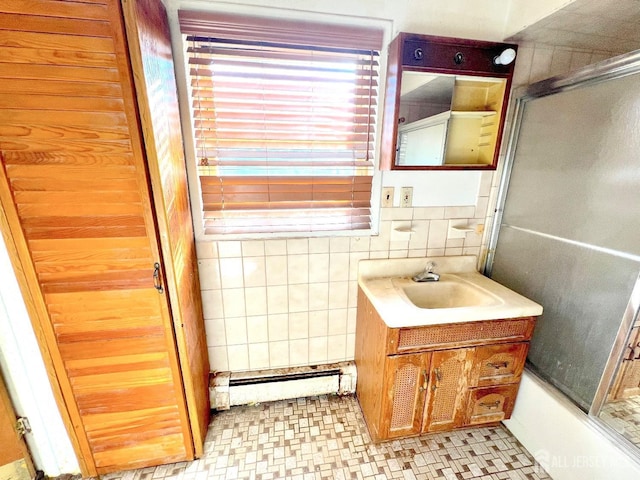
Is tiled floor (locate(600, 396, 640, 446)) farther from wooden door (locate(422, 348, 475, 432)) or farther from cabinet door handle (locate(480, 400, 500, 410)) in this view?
wooden door (locate(422, 348, 475, 432))

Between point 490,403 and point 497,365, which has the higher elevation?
point 497,365

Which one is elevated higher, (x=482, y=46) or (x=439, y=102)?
(x=482, y=46)

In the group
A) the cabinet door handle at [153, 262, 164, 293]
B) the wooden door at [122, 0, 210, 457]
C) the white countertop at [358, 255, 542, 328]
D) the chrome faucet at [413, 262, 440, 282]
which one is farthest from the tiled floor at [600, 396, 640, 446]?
the cabinet door handle at [153, 262, 164, 293]

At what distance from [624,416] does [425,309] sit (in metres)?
0.88

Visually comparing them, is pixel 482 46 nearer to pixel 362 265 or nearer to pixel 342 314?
pixel 362 265

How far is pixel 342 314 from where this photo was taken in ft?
5.49

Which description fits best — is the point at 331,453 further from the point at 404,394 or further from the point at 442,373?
the point at 442,373

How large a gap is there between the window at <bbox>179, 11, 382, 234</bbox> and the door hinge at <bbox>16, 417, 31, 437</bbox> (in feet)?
3.75

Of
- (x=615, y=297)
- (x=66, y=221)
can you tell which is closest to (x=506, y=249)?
(x=615, y=297)

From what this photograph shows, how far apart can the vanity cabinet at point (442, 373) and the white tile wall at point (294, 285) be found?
0.31 m

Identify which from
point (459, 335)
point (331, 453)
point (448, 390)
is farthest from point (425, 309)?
point (331, 453)

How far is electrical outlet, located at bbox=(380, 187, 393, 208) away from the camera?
1518 mm

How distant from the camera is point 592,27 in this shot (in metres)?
1.21

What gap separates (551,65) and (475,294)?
1.31 m
